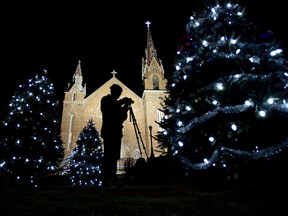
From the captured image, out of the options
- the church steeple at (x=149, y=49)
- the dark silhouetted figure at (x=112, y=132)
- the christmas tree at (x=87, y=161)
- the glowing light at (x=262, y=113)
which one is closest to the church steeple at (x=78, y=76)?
the church steeple at (x=149, y=49)

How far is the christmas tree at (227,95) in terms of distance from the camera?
210 inches

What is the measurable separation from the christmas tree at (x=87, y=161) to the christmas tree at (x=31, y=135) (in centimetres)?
328

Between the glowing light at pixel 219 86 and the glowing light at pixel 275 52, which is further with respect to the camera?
the glowing light at pixel 275 52

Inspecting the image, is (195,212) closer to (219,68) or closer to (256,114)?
(256,114)

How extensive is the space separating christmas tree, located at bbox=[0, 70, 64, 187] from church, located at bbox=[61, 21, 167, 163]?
41.5 feet

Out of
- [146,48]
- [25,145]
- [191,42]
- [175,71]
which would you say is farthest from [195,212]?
[146,48]

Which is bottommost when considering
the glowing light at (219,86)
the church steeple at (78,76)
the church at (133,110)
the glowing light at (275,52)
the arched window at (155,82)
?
the glowing light at (219,86)

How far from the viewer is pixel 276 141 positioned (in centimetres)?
547

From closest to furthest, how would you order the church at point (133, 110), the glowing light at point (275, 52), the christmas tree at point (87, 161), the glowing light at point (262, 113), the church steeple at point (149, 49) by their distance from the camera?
1. the glowing light at point (262, 113)
2. the glowing light at point (275, 52)
3. the christmas tree at point (87, 161)
4. the church at point (133, 110)
5. the church steeple at point (149, 49)

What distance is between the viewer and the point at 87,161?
756 inches

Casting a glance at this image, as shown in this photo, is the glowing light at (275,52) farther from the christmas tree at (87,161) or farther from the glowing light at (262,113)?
the christmas tree at (87,161)

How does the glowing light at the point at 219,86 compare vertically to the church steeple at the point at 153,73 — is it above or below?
below

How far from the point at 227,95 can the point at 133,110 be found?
25083mm

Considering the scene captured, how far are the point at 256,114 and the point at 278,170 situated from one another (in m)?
1.44
